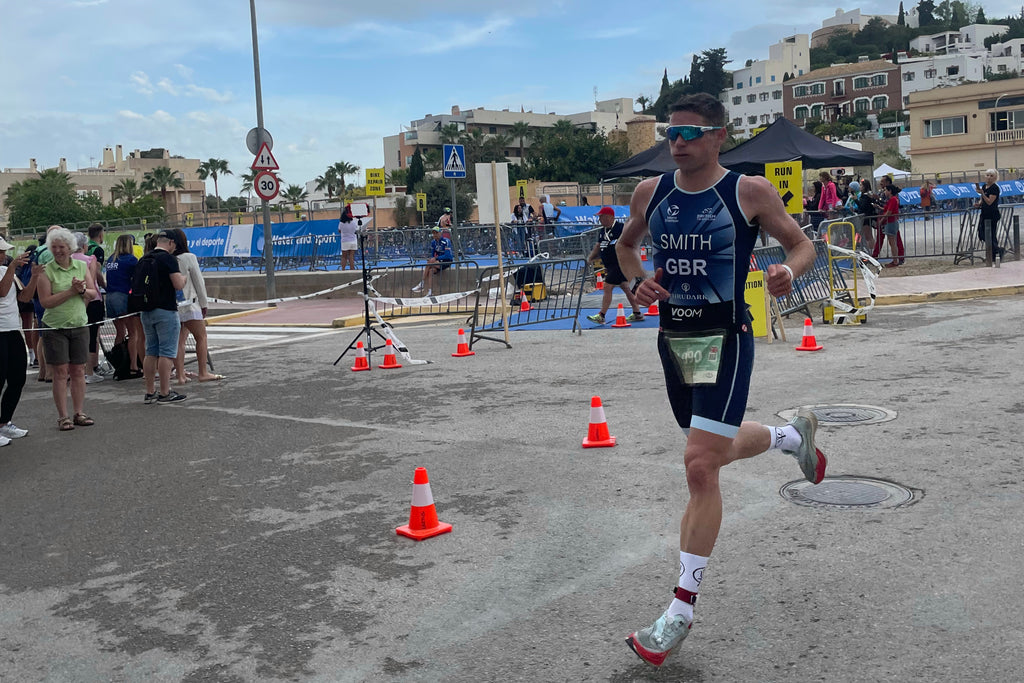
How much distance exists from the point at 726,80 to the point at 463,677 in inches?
7308

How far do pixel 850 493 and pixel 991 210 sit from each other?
16019 millimetres

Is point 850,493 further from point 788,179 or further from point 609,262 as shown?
point 609,262

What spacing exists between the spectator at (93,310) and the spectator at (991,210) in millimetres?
15925

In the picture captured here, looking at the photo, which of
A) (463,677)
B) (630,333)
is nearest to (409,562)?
(463,677)

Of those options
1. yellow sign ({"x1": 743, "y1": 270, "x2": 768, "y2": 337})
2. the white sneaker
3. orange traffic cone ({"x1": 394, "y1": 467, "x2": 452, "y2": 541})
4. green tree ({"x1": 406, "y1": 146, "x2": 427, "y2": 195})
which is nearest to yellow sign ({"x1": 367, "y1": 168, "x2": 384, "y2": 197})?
yellow sign ({"x1": 743, "y1": 270, "x2": 768, "y2": 337})

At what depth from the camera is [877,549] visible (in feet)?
16.5

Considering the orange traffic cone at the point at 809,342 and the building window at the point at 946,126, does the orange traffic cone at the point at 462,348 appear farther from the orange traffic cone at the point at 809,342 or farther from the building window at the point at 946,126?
the building window at the point at 946,126

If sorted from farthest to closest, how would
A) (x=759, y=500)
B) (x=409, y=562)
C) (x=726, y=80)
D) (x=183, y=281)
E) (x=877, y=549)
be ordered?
(x=726, y=80) < (x=183, y=281) < (x=759, y=500) < (x=409, y=562) < (x=877, y=549)

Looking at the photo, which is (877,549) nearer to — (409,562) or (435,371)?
(409,562)

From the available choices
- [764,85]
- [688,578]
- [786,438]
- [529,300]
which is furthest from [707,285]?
[764,85]

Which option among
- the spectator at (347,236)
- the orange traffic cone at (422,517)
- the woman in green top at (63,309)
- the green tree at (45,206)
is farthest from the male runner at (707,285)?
the green tree at (45,206)

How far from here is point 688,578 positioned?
4.04 meters

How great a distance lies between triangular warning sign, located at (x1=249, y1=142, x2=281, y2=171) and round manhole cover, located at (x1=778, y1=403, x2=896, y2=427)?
16408 mm

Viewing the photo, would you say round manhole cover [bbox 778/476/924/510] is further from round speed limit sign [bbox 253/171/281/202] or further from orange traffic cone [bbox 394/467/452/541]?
round speed limit sign [bbox 253/171/281/202]
